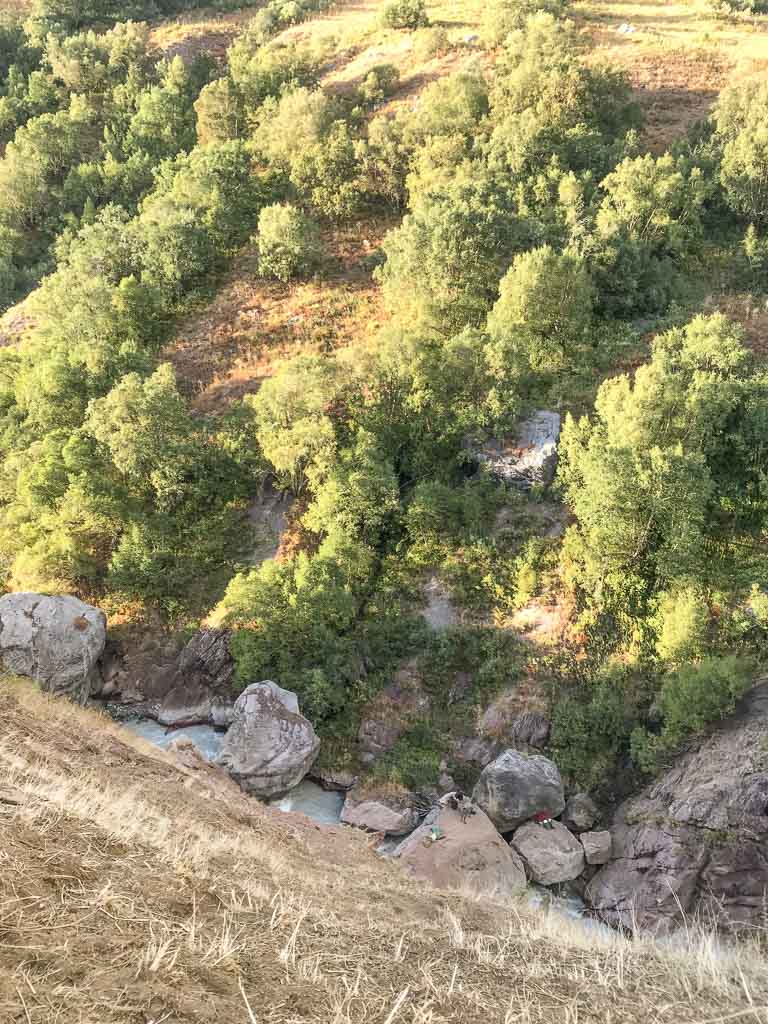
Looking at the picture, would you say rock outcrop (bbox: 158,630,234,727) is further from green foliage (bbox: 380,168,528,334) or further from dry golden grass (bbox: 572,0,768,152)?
dry golden grass (bbox: 572,0,768,152)

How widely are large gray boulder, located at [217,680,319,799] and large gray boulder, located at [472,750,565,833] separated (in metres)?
6.63

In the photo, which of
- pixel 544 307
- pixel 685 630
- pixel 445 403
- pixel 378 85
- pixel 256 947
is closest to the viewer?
pixel 256 947

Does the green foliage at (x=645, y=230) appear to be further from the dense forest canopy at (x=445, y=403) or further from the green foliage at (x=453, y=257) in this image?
the green foliage at (x=453, y=257)

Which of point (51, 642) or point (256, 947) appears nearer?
point (256, 947)

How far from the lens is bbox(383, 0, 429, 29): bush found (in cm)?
6366

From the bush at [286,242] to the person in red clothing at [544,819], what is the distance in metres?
36.8

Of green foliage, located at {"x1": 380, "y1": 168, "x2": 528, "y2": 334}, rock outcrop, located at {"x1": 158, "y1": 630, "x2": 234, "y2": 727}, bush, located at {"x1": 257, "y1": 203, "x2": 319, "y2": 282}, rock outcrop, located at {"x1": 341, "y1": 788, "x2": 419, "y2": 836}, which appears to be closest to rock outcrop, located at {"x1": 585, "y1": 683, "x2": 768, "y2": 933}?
rock outcrop, located at {"x1": 341, "y1": 788, "x2": 419, "y2": 836}

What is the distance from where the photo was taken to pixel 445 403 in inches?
1264

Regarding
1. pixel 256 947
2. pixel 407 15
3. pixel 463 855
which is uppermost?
pixel 407 15

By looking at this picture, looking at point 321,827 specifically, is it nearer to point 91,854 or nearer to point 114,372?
point 91,854

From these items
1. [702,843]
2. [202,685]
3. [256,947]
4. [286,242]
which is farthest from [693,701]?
[286,242]

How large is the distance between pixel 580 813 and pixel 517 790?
101 inches

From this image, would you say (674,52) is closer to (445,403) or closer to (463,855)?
(445,403)

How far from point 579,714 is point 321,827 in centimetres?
1029
